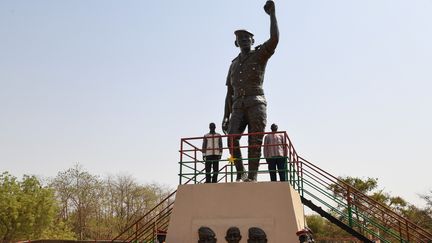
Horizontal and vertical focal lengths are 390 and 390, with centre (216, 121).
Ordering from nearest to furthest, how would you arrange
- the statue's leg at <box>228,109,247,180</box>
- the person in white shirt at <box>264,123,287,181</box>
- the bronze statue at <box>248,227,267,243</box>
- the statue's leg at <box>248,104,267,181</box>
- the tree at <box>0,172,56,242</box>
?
1. the bronze statue at <box>248,227,267,243</box>
2. the person in white shirt at <box>264,123,287,181</box>
3. the statue's leg at <box>248,104,267,181</box>
4. the statue's leg at <box>228,109,247,180</box>
5. the tree at <box>0,172,56,242</box>

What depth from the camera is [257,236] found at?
6477 millimetres

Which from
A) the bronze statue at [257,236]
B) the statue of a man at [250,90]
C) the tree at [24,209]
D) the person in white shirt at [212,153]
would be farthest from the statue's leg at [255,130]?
the tree at [24,209]

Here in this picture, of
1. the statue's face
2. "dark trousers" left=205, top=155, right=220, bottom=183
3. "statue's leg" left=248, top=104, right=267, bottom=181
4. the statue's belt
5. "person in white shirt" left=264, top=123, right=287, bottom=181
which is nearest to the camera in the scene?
"person in white shirt" left=264, top=123, right=287, bottom=181

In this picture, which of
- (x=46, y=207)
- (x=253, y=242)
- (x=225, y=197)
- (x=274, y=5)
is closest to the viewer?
(x=253, y=242)

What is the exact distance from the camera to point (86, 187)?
38.2m

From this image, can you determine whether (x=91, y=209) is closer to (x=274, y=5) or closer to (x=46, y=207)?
(x=46, y=207)

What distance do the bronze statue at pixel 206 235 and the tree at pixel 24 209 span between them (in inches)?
954

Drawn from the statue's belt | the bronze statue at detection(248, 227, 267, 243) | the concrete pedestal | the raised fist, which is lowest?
the bronze statue at detection(248, 227, 267, 243)

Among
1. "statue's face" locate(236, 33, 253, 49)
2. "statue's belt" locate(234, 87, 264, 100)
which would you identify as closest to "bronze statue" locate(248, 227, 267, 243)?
"statue's belt" locate(234, 87, 264, 100)

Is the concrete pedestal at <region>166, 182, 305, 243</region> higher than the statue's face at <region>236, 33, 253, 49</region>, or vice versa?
the statue's face at <region>236, 33, 253, 49</region>

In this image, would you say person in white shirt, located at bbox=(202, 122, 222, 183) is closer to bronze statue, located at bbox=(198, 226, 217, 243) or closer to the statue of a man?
the statue of a man

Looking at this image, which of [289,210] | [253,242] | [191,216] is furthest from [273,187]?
[191,216]

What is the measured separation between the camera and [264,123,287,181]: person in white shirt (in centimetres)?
733

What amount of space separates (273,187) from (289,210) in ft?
1.56
